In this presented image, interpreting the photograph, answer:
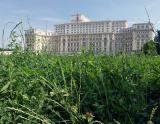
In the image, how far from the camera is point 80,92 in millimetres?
2742

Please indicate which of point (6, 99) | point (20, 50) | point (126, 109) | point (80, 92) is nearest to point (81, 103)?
point (80, 92)

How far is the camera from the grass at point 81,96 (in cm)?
246

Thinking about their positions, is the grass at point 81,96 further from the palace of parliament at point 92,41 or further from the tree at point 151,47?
the tree at point 151,47

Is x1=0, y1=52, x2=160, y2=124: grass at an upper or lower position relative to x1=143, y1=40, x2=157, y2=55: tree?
lower

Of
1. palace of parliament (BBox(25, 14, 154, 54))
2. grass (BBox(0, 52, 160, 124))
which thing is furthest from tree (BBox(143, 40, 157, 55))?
grass (BBox(0, 52, 160, 124))

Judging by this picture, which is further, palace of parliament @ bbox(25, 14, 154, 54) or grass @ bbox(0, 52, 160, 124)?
palace of parliament @ bbox(25, 14, 154, 54)

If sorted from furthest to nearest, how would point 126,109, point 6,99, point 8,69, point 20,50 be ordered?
1. point 20,50
2. point 8,69
3. point 6,99
4. point 126,109

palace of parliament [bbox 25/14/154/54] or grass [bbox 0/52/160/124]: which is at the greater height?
palace of parliament [bbox 25/14/154/54]

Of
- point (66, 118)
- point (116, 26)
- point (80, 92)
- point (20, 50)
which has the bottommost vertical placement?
point (66, 118)

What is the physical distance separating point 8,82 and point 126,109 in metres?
0.91

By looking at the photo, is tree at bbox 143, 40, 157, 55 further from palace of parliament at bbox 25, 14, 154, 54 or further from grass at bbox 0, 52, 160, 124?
grass at bbox 0, 52, 160, 124

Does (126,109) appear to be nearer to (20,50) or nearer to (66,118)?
(66,118)

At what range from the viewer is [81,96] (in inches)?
107

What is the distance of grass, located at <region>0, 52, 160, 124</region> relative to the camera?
2.46m
